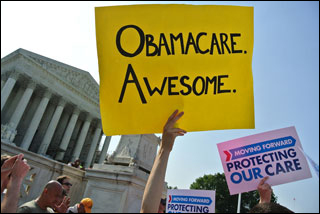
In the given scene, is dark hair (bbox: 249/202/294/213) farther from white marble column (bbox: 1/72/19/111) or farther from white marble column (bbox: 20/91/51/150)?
white marble column (bbox: 20/91/51/150)

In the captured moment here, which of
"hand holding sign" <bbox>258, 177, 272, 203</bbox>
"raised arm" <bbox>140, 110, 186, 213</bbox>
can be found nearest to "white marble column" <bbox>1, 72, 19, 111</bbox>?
"hand holding sign" <bbox>258, 177, 272, 203</bbox>

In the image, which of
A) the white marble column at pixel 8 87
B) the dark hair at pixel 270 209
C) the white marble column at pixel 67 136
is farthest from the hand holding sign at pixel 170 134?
the white marble column at pixel 67 136

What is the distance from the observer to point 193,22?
252 cm

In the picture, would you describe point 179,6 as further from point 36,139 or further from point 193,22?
point 36,139

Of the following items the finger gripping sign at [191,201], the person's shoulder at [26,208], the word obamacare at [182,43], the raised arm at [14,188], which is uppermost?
the word obamacare at [182,43]

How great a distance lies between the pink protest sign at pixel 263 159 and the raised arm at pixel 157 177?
5.24 ft

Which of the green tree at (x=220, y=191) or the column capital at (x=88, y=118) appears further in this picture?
the green tree at (x=220, y=191)

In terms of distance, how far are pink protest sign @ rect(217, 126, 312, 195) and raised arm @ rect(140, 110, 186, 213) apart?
5.24ft

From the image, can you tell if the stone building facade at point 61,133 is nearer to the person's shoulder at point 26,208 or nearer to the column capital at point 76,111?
the column capital at point 76,111

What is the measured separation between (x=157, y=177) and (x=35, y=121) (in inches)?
1477

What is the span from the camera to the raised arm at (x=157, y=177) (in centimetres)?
158

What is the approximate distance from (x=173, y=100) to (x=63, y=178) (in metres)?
3.66

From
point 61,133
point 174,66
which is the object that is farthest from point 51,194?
point 61,133

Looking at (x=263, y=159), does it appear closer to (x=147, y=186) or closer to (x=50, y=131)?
(x=147, y=186)
